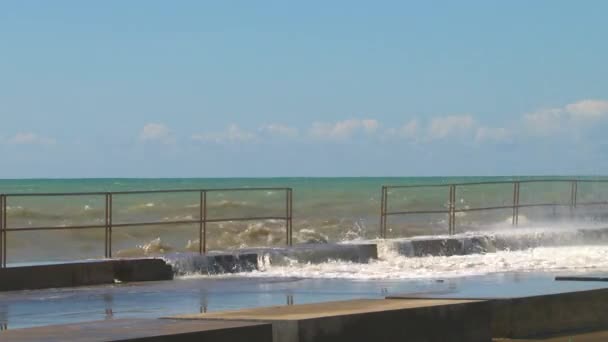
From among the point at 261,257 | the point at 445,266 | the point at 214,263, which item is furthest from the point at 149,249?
the point at 445,266

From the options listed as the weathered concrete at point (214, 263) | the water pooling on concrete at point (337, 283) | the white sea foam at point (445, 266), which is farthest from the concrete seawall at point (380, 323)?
the weathered concrete at point (214, 263)

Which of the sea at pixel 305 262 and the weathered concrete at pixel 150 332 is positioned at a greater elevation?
the weathered concrete at pixel 150 332

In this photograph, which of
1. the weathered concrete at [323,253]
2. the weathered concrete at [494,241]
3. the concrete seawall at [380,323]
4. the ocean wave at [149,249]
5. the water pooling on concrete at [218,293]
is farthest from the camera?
the ocean wave at [149,249]

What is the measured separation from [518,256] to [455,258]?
56.9 inches

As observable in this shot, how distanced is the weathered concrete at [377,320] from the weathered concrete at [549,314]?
32cm

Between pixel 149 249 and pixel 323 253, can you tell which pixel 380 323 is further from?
pixel 149 249

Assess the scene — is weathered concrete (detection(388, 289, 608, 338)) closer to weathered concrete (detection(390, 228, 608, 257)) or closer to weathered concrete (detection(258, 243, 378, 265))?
weathered concrete (detection(258, 243, 378, 265))

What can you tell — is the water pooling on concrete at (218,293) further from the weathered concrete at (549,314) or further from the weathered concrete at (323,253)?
the weathered concrete at (323,253)

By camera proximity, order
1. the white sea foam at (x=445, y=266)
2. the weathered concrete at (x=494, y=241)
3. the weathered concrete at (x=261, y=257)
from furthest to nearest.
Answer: the weathered concrete at (x=494, y=241), the weathered concrete at (x=261, y=257), the white sea foam at (x=445, y=266)

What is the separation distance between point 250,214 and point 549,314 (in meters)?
48.6

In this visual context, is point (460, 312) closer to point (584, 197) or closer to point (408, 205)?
point (584, 197)

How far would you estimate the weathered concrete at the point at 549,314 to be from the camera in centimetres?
1283

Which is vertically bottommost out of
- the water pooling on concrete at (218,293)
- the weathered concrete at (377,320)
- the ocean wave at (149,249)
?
the ocean wave at (149,249)

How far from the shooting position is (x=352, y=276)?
20.6m
